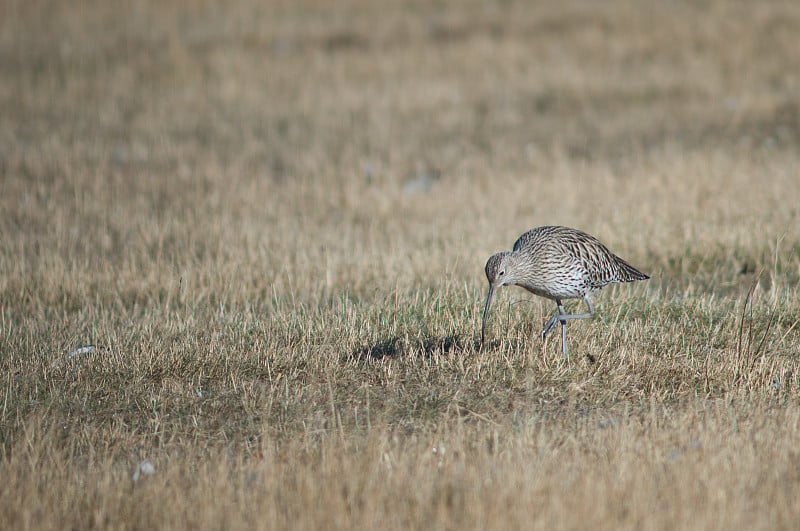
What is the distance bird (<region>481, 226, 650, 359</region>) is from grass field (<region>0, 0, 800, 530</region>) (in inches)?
16.9

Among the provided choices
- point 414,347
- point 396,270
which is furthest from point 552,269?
point 396,270

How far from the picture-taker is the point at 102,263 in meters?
11.1

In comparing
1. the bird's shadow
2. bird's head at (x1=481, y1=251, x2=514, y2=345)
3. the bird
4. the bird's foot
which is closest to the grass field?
the bird's shadow

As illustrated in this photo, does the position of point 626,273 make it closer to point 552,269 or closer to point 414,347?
point 552,269

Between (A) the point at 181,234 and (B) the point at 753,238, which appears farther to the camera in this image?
(A) the point at 181,234

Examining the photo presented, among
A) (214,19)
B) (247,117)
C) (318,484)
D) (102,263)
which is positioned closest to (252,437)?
(318,484)

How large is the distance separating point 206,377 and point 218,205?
687 cm

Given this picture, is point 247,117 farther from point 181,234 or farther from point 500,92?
point 181,234

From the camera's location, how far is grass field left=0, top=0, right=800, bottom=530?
5.21 m

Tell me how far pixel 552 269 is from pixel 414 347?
1333 millimetres

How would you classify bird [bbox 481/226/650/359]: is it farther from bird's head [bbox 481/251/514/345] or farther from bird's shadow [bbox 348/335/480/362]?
bird's shadow [bbox 348/335/480/362]

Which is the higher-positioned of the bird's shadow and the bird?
the bird

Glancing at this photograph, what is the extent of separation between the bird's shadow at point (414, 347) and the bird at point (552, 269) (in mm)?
210

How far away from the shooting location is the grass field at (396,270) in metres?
5.21
